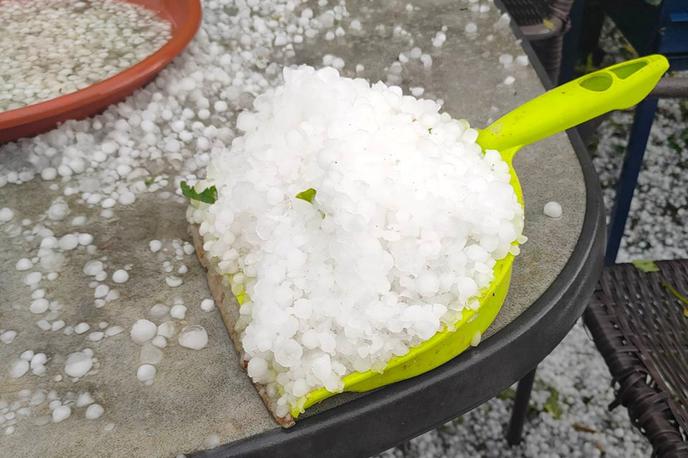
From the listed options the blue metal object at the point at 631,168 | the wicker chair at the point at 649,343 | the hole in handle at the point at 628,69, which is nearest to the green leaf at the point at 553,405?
the blue metal object at the point at 631,168

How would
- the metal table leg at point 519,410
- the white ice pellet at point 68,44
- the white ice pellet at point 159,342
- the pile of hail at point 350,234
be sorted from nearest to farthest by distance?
the pile of hail at point 350,234, the white ice pellet at point 159,342, the white ice pellet at point 68,44, the metal table leg at point 519,410

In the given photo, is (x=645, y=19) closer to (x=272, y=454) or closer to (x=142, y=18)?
(x=142, y=18)

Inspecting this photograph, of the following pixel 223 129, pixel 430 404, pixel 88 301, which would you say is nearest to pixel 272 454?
pixel 430 404

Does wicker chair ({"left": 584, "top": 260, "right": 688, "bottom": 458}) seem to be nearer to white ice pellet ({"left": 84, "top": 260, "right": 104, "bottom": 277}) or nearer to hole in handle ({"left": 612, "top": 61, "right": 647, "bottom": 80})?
hole in handle ({"left": 612, "top": 61, "right": 647, "bottom": 80})

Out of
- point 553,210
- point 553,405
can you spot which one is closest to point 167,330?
point 553,210

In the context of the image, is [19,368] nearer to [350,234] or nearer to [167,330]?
[167,330]

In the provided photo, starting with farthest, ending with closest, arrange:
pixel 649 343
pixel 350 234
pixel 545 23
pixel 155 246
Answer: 1. pixel 545 23
2. pixel 649 343
3. pixel 155 246
4. pixel 350 234

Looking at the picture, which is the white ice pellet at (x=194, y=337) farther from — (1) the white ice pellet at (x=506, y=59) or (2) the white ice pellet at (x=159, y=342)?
(1) the white ice pellet at (x=506, y=59)
